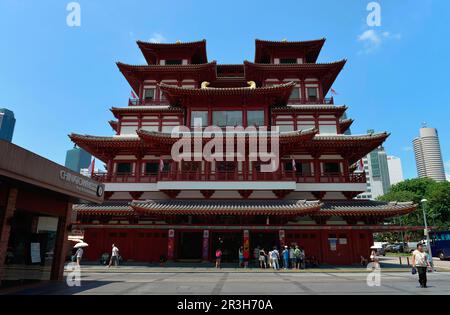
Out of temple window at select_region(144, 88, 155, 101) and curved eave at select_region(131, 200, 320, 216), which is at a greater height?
temple window at select_region(144, 88, 155, 101)

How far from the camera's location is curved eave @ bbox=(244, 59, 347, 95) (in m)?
30.2

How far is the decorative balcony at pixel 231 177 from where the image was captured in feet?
82.3

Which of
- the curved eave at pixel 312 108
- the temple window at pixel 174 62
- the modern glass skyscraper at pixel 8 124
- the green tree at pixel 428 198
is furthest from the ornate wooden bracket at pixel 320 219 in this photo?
the modern glass skyscraper at pixel 8 124

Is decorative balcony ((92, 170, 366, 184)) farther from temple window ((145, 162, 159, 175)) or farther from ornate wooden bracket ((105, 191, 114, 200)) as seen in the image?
ornate wooden bracket ((105, 191, 114, 200))

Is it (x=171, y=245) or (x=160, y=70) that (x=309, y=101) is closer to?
(x=160, y=70)

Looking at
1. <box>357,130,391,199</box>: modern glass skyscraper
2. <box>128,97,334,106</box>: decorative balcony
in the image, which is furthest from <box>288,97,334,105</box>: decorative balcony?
<box>357,130,391,199</box>: modern glass skyscraper

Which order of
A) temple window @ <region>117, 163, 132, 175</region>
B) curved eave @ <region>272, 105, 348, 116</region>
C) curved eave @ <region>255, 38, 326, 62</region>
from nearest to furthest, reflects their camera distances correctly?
temple window @ <region>117, 163, 132, 175</region> < curved eave @ <region>272, 105, 348, 116</region> < curved eave @ <region>255, 38, 326, 62</region>

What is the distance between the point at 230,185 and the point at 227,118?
727 centimetres

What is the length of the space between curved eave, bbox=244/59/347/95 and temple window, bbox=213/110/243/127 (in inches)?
232

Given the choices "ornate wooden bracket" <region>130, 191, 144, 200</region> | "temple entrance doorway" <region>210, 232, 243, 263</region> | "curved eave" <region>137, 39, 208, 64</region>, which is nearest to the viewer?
"temple entrance doorway" <region>210, 232, 243, 263</region>

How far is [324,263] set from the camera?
24172mm

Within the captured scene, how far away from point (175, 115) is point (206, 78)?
5962 millimetres

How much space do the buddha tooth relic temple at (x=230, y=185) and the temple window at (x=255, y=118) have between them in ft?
0.35

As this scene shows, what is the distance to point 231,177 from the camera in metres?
25.4
